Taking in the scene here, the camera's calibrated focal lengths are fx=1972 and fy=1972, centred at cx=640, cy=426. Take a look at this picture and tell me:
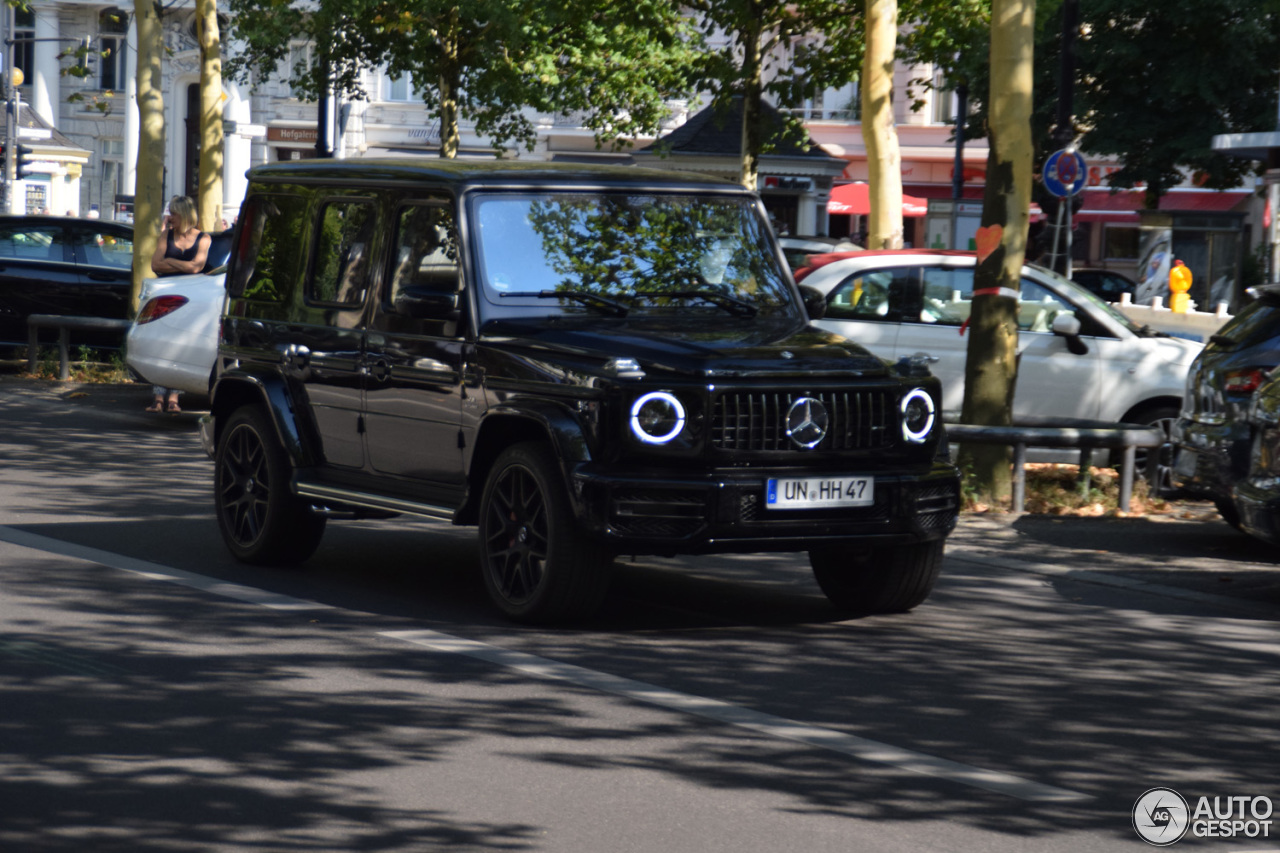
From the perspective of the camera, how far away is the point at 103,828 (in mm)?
5129

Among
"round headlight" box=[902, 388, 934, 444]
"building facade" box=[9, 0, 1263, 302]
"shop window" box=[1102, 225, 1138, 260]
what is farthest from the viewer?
"shop window" box=[1102, 225, 1138, 260]

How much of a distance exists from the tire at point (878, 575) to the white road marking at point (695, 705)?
1.75 meters

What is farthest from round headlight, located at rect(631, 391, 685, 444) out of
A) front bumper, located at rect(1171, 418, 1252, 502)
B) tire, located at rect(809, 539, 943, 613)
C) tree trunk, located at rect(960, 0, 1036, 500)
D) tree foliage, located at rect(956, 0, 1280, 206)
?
tree foliage, located at rect(956, 0, 1280, 206)

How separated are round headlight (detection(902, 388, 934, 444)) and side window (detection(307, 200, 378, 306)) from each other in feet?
8.63

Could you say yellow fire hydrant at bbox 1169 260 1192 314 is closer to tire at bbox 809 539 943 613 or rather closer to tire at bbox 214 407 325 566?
tire at bbox 809 539 943 613

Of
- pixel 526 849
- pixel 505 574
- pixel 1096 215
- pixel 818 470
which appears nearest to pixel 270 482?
pixel 505 574

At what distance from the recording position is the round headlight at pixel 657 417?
293 inches

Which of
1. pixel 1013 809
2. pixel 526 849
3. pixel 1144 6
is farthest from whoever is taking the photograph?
pixel 1144 6

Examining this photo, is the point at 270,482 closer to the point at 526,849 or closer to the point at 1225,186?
the point at 526,849

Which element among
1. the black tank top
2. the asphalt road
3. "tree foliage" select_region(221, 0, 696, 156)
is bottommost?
the asphalt road

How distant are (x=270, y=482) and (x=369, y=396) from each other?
2.66 ft

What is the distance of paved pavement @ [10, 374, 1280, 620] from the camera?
382 inches

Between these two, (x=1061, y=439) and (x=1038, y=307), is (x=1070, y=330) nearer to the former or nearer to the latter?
(x=1038, y=307)

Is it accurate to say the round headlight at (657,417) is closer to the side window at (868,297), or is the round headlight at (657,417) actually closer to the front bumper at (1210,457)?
the front bumper at (1210,457)
